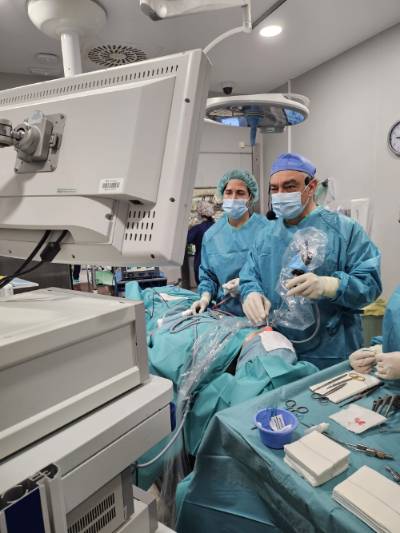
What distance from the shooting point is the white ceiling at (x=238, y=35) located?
2281 mm

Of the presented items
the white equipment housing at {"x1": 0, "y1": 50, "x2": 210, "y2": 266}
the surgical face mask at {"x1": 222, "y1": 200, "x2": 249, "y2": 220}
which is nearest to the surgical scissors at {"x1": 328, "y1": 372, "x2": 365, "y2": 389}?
the white equipment housing at {"x1": 0, "y1": 50, "x2": 210, "y2": 266}

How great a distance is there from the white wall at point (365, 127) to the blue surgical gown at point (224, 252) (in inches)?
48.7

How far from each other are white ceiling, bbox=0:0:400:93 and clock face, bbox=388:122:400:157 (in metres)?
0.75

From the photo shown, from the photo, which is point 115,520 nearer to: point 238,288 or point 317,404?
point 317,404

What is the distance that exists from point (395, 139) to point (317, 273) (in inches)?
71.1

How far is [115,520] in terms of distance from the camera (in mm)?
595

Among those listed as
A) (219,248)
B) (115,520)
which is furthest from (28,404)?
(219,248)

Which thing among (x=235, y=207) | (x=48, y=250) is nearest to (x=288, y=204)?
(x=235, y=207)

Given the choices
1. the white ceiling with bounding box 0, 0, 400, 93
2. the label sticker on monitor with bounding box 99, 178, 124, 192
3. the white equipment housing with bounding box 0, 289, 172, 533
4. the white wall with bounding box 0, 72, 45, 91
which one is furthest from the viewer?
the white wall with bounding box 0, 72, 45, 91

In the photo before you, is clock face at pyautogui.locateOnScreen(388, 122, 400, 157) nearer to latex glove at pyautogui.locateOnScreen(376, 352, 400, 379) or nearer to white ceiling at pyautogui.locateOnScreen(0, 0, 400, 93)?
white ceiling at pyautogui.locateOnScreen(0, 0, 400, 93)

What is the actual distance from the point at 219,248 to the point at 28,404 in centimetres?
177

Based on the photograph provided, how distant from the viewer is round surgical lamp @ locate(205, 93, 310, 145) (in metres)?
1.37

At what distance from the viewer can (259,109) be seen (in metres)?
1.48

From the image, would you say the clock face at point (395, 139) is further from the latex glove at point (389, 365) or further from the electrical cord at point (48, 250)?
the electrical cord at point (48, 250)
